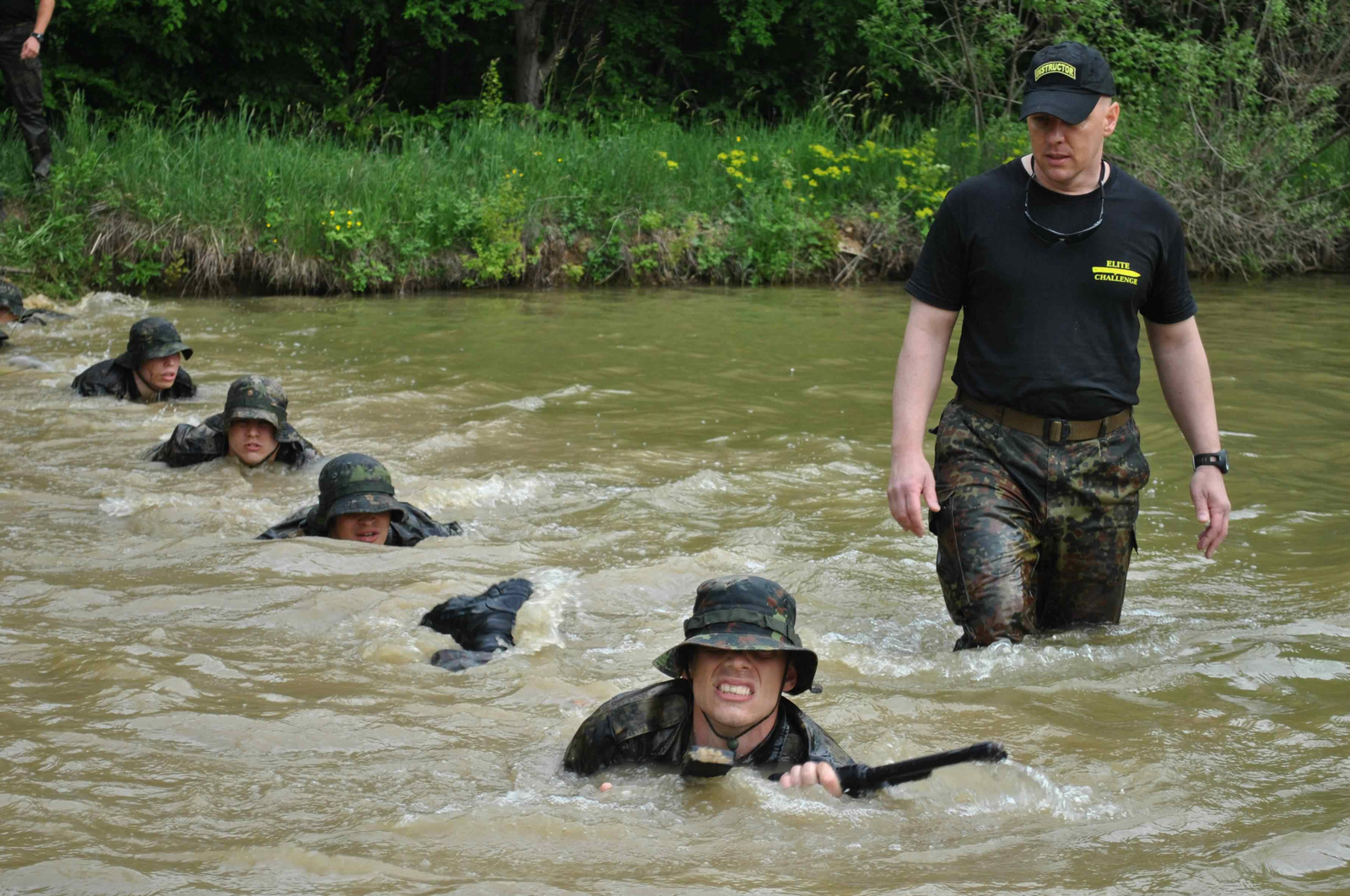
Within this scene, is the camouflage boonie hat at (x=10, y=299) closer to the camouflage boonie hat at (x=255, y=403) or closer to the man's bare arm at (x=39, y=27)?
the man's bare arm at (x=39, y=27)

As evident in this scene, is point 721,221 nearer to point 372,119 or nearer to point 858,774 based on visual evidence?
point 372,119

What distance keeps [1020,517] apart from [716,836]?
1.85 m

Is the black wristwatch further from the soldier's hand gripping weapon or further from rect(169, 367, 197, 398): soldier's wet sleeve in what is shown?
rect(169, 367, 197, 398): soldier's wet sleeve

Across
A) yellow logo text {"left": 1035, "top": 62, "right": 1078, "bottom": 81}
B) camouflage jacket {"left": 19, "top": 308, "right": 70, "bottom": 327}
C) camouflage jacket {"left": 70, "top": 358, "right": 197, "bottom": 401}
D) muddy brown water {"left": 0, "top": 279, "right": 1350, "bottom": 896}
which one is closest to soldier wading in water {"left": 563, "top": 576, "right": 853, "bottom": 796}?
muddy brown water {"left": 0, "top": 279, "right": 1350, "bottom": 896}

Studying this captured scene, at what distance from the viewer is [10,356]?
507 inches

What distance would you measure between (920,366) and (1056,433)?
0.55m

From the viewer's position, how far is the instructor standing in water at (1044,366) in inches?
205

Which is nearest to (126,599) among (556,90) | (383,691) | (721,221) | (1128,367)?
(383,691)

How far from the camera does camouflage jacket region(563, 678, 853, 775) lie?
4637mm

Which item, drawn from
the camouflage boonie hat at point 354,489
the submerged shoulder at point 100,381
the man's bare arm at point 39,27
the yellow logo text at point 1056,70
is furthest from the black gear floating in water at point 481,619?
the man's bare arm at point 39,27

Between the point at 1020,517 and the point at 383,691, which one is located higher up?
the point at 1020,517

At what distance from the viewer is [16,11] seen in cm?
1593

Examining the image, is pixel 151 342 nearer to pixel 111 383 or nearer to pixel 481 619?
pixel 111 383

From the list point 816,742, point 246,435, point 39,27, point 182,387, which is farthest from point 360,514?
point 39,27
